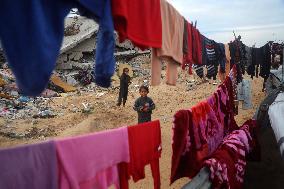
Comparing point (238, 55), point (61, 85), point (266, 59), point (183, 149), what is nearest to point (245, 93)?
point (266, 59)

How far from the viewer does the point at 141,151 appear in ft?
10.5

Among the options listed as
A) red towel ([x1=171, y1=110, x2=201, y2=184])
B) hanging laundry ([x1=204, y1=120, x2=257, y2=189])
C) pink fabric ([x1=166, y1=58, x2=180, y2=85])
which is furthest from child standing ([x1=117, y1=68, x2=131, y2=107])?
red towel ([x1=171, y1=110, x2=201, y2=184])

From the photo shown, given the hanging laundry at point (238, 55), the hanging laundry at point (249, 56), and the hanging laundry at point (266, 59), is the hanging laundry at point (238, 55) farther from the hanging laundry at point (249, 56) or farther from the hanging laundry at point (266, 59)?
the hanging laundry at point (266, 59)

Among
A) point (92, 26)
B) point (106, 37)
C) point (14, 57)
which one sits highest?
point (92, 26)

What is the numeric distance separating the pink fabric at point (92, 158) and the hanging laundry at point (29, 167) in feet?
0.28

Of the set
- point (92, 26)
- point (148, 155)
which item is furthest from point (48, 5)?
point (92, 26)

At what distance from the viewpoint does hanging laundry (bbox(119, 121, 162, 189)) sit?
9.75 ft

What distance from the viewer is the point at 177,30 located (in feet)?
11.8

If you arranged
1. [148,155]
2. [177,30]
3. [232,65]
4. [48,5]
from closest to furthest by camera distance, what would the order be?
[48,5] < [148,155] < [177,30] < [232,65]

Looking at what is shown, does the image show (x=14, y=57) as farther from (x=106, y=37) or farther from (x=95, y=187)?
(x=95, y=187)

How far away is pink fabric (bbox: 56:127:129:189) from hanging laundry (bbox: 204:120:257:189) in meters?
0.91

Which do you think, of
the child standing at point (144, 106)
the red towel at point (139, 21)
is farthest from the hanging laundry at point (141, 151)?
the child standing at point (144, 106)

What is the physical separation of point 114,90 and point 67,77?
435 centimetres

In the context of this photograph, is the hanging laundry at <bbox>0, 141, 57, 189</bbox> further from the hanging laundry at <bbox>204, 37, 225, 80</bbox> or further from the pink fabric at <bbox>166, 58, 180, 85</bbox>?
the hanging laundry at <bbox>204, 37, 225, 80</bbox>
